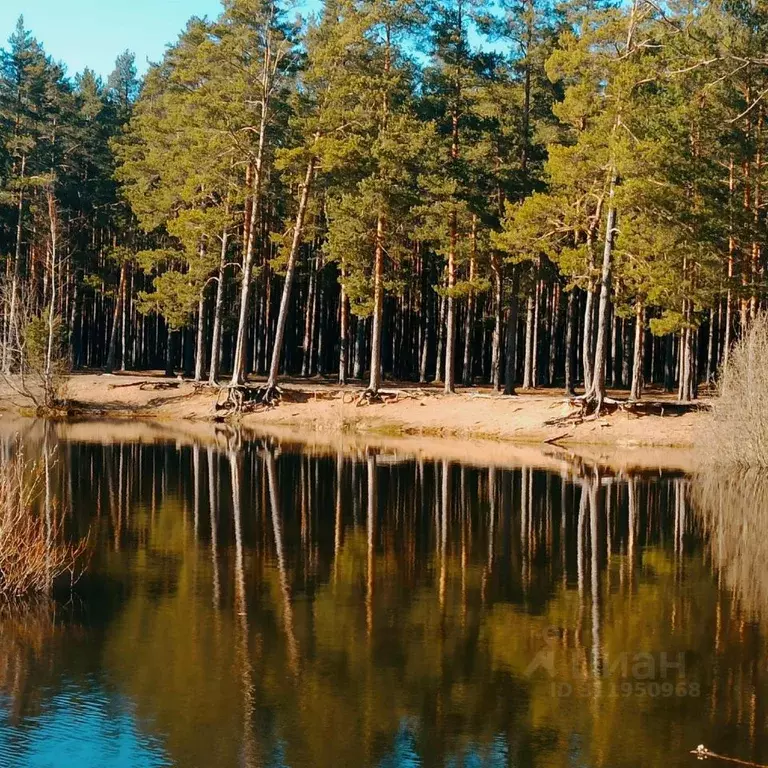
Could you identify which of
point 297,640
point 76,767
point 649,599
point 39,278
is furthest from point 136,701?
point 39,278

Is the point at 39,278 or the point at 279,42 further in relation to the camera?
the point at 39,278

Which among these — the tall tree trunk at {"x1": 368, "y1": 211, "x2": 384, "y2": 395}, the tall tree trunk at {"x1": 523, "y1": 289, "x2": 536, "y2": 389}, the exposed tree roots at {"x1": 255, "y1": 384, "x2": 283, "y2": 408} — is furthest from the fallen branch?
the tall tree trunk at {"x1": 523, "y1": 289, "x2": 536, "y2": 389}

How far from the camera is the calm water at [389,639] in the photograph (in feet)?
35.2

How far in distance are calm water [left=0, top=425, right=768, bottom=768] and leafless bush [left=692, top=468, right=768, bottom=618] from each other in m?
0.11

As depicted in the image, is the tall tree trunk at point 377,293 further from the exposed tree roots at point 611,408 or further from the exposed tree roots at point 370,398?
the exposed tree roots at point 611,408

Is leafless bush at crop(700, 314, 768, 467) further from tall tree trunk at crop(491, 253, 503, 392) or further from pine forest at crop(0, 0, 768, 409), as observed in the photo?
tall tree trunk at crop(491, 253, 503, 392)

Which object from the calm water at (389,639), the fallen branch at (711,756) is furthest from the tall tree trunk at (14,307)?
the fallen branch at (711,756)

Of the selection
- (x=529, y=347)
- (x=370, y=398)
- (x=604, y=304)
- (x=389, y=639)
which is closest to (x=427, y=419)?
(x=370, y=398)

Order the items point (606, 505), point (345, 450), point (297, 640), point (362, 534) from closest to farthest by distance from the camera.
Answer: point (297, 640) → point (362, 534) → point (606, 505) → point (345, 450)

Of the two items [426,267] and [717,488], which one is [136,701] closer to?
[717,488]

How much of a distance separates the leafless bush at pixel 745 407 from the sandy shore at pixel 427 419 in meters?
3.58

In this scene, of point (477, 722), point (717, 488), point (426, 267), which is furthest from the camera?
point (426, 267)

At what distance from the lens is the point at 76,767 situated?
998 cm

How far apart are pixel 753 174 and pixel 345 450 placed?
1893cm
